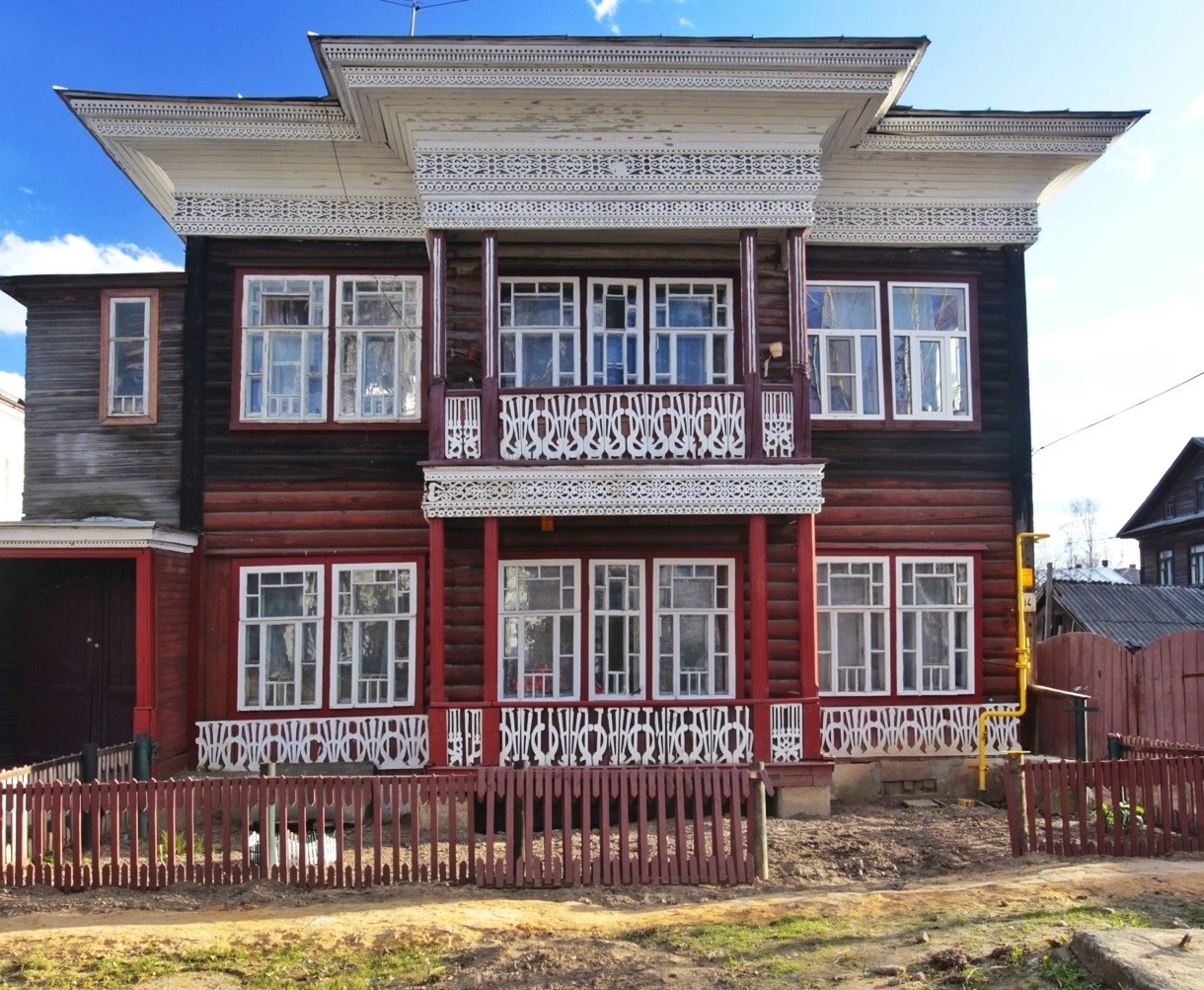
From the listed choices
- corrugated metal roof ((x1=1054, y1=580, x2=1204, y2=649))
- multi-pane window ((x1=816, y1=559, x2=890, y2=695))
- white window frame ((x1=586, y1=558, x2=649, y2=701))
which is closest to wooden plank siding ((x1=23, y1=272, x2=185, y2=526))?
white window frame ((x1=586, y1=558, x2=649, y2=701))

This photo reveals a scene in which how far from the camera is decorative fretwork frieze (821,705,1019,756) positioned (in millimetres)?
13109

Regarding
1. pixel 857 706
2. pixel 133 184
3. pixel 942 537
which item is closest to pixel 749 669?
pixel 857 706

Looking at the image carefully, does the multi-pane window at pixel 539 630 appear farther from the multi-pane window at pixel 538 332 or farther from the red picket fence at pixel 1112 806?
the red picket fence at pixel 1112 806

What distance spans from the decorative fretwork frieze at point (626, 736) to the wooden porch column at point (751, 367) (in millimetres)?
3089

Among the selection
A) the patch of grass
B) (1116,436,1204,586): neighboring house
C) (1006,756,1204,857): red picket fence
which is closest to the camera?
the patch of grass

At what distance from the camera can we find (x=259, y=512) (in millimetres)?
13180

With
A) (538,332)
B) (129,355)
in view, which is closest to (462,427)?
(538,332)

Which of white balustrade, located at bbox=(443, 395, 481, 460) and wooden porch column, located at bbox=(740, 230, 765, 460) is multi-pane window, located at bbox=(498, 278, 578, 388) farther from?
wooden porch column, located at bbox=(740, 230, 765, 460)

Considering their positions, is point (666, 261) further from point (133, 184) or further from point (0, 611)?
Result: point (0, 611)

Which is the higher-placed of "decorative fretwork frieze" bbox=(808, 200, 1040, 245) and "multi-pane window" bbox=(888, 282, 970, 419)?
"decorative fretwork frieze" bbox=(808, 200, 1040, 245)

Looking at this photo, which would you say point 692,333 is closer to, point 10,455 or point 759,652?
point 759,652

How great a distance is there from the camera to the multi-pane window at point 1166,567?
37141 millimetres

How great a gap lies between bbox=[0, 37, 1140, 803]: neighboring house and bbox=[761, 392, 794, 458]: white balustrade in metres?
0.03

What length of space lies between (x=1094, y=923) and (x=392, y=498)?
9145mm
